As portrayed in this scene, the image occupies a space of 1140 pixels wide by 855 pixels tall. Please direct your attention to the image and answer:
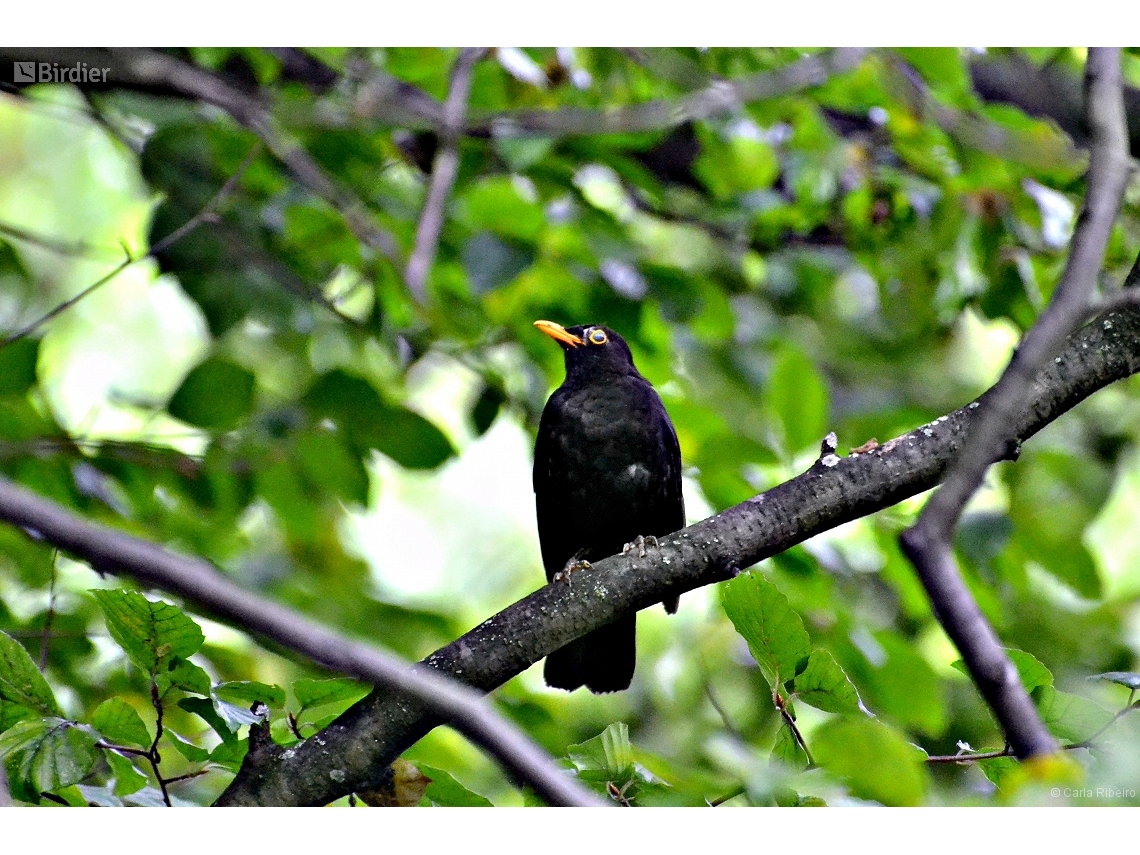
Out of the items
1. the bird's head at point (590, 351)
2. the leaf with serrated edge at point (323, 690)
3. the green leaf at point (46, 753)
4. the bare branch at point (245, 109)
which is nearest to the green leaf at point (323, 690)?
the leaf with serrated edge at point (323, 690)

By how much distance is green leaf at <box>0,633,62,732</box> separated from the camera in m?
2.05

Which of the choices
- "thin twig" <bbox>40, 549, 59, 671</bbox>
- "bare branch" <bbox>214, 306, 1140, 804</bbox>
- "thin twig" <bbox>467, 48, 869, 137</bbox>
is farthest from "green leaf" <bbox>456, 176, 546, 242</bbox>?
"bare branch" <bbox>214, 306, 1140, 804</bbox>

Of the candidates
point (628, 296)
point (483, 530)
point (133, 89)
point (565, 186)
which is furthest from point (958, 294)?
point (133, 89)

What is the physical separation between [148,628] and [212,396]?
1444 millimetres

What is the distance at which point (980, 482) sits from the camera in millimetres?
1331

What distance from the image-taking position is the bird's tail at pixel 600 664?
8.64 ft

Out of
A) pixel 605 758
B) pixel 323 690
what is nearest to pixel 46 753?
pixel 323 690

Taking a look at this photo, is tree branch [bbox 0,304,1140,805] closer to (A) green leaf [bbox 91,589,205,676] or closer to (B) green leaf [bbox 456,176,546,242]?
(A) green leaf [bbox 91,589,205,676]

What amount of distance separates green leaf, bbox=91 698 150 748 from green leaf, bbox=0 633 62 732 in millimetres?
99

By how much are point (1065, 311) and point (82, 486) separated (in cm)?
287

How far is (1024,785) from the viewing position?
143cm

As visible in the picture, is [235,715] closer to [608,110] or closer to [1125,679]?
[1125,679]

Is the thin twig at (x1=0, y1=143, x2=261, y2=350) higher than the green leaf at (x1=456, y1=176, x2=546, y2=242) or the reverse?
the reverse
